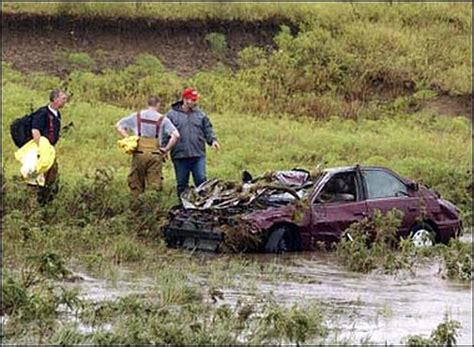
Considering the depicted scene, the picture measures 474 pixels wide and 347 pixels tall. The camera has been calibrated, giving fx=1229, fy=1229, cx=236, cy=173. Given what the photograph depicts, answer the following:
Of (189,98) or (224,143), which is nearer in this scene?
(189,98)

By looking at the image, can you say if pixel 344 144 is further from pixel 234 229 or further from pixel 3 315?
pixel 3 315

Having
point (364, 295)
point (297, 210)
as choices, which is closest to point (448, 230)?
point (297, 210)

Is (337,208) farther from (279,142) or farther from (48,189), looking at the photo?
(279,142)

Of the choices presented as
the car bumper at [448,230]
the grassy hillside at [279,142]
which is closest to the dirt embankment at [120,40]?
the grassy hillside at [279,142]

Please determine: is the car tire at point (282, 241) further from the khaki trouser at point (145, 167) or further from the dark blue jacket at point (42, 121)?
the dark blue jacket at point (42, 121)

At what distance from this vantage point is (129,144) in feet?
51.8

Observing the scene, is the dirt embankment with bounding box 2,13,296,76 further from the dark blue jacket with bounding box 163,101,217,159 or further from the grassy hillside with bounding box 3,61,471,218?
the dark blue jacket with bounding box 163,101,217,159

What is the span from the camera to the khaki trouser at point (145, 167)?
1589 centimetres

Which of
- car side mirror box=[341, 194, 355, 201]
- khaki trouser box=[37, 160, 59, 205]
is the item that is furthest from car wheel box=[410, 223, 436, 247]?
khaki trouser box=[37, 160, 59, 205]

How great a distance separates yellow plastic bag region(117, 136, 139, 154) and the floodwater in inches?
89.9

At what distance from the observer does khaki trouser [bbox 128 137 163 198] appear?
15891mm

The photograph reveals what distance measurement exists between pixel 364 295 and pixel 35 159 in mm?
5212

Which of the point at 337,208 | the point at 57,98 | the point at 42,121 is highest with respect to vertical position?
the point at 57,98

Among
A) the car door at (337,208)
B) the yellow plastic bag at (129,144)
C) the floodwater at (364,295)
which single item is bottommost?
the floodwater at (364,295)
